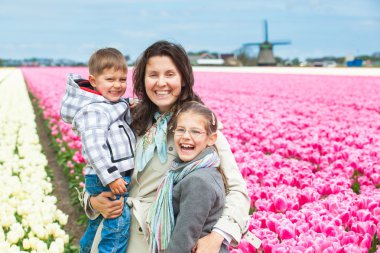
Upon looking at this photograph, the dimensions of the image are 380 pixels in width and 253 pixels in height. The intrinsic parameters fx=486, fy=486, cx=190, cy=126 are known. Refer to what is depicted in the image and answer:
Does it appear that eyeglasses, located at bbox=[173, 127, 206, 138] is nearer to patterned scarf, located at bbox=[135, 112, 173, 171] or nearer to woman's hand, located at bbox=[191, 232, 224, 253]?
patterned scarf, located at bbox=[135, 112, 173, 171]

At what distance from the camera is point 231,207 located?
2.46m

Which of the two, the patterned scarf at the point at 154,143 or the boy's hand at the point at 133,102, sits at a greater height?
the boy's hand at the point at 133,102

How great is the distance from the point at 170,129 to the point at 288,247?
89 cm

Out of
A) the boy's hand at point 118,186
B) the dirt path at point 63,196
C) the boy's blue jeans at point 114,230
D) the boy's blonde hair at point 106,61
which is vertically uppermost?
the boy's blonde hair at point 106,61

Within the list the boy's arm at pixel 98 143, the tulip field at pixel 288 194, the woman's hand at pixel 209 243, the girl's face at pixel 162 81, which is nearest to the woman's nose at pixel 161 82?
the girl's face at pixel 162 81

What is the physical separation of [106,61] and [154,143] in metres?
0.58

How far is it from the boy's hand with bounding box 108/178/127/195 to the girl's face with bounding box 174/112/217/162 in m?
0.38

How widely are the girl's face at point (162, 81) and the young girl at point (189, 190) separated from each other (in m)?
0.14

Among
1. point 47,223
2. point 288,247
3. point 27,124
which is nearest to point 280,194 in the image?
point 288,247

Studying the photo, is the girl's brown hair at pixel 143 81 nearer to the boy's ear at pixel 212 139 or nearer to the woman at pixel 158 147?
the woman at pixel 158 147

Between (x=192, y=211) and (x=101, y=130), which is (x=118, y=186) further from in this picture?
(x=192, y=211)

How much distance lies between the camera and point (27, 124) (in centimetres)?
995

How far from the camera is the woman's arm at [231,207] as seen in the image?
7.74 feet

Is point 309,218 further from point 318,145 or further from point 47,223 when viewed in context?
point 318,145
